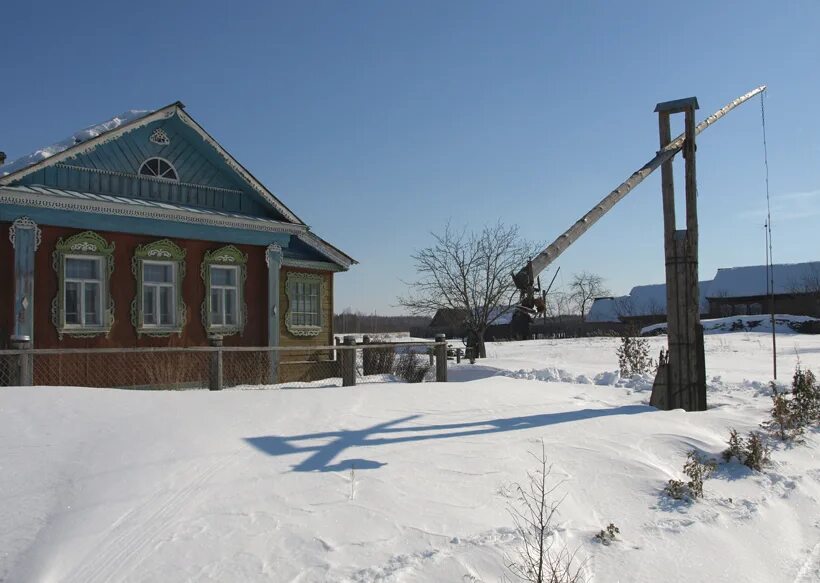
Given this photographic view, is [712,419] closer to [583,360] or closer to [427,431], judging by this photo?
[427,431]

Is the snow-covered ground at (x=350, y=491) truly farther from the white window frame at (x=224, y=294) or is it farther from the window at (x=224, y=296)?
the window at (x=224, y=296)

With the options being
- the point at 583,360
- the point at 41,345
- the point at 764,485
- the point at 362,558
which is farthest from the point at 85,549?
the point at 583,360

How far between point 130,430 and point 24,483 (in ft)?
4.53

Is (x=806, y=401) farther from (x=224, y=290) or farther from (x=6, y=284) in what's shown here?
(x=6, y=284)

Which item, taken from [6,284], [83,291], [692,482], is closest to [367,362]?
[83,291]

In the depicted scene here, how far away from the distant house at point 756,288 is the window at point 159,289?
51.3 metres

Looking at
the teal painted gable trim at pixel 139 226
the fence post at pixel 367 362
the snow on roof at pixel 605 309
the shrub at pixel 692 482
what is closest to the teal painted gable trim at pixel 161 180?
the teal painted gable trim at pixel 139 226

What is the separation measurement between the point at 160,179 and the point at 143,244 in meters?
1.42

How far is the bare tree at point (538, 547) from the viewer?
455 cm

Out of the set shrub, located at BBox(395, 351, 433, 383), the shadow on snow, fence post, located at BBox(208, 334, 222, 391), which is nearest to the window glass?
fence post, located at BBox(208, 334, 222, 391)

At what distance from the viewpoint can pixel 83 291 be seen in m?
13.0

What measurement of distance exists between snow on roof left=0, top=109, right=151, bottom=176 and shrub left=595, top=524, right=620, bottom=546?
11267 mm

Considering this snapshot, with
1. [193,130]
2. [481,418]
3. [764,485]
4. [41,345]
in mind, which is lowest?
[764,485]

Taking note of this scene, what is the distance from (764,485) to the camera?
23.8 feet
